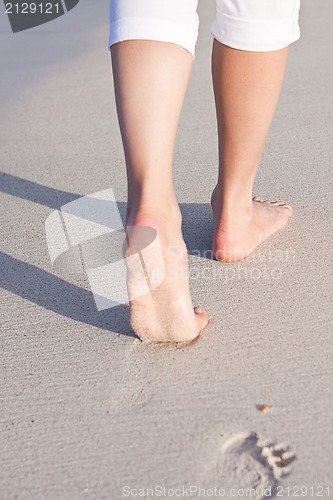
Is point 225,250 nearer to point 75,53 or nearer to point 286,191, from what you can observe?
point 286,191

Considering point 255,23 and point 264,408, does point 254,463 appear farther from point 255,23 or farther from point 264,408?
point 255,23

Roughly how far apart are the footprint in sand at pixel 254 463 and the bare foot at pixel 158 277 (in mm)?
309

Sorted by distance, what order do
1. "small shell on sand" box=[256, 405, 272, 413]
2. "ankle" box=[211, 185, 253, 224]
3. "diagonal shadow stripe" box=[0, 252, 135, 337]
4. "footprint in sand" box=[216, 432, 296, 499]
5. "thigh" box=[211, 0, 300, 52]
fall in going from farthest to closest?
"ankle" box=[211, 185, 253, 224] → "diagonal shadow stripe" box=[0, 252, 135, 337] → "thigh" box=[211, 0, 300, 52] → "small shell on sand" box=[256, 405, 272, 413] → "footprint in sand" box=[216, 432, 296, 499]

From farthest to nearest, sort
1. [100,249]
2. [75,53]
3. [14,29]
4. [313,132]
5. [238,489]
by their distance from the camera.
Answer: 1. [14,29]
2. [75,53]
3. [313,132]
4. [100,249]
5. [238,489]

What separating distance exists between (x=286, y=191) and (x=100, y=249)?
2.10 feet

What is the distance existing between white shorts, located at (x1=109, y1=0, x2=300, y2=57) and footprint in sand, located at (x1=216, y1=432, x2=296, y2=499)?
0.80 meters

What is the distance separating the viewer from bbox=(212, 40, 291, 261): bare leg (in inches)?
68.7

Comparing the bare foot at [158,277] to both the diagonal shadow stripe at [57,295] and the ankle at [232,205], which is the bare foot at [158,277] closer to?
the diagonal shadow stripe at [57,295]

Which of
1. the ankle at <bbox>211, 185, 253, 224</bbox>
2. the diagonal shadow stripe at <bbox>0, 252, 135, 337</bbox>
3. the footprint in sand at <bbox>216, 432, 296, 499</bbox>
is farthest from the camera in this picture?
the ankle at <bbox>211, 185, 253, 224</bbox>

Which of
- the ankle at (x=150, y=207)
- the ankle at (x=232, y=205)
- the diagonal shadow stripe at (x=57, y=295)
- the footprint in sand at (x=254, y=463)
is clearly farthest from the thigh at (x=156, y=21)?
the footprint in sand at (x=254, y=463)

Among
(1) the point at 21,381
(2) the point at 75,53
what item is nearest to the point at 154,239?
(1) the point at 21,381

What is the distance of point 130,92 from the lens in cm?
148

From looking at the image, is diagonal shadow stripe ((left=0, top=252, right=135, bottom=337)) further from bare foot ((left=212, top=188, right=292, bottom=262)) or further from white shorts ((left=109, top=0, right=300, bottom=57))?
white shorts ((left=109, top=0, right=300, bottom=57))

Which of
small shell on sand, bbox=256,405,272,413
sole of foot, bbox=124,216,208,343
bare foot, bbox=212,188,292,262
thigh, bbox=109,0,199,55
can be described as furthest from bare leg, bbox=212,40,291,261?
small shell on sand, bbox=256,405,272,413
